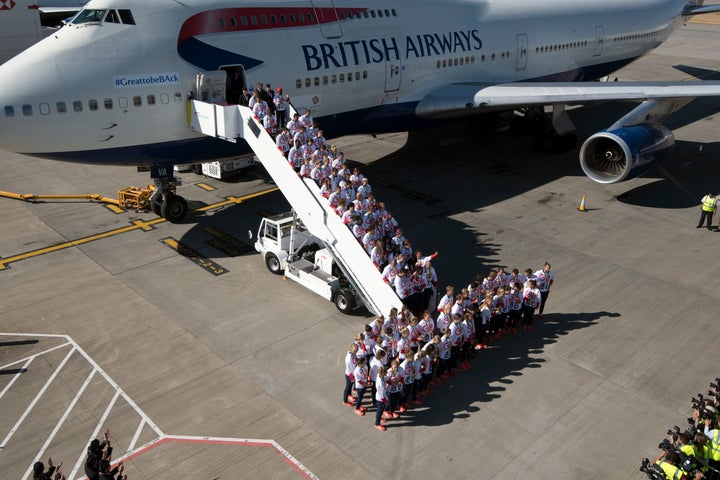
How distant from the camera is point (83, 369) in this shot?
13.5 metres

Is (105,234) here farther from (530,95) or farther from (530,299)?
(530,95)

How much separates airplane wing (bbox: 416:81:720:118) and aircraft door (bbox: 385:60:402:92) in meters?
1.44

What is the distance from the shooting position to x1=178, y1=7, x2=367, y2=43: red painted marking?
18509 mm

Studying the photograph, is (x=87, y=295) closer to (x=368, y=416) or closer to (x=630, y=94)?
(x=368, y=416)

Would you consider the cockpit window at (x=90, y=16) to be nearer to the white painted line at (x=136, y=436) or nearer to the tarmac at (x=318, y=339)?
the tarmac at (x=318, y=339)

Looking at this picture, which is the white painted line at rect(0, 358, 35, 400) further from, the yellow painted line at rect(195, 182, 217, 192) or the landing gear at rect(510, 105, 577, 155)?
the landing gear at rect(510, 105, 577, 155)

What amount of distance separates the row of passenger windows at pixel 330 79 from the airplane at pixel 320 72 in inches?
2.0

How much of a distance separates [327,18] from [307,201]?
7.87m

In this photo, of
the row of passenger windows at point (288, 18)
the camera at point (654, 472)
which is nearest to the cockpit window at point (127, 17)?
the row of passenger windows at point (288, 18)

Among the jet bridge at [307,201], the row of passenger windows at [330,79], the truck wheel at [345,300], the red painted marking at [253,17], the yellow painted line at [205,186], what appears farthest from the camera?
the yellow painted line at [205,186]

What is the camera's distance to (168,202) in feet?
66.1

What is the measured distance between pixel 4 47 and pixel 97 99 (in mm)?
28296

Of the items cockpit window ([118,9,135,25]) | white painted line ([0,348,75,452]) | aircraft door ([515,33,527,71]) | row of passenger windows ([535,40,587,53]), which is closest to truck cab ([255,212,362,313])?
white painted line ([0,348,75,452])

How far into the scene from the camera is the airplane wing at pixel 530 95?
22.6 meters
